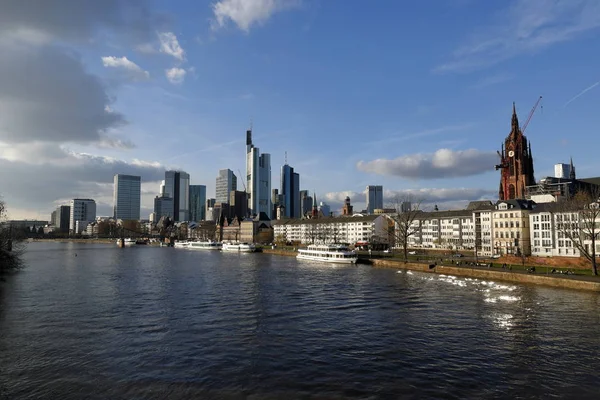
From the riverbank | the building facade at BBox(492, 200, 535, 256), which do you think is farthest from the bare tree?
the riverbank

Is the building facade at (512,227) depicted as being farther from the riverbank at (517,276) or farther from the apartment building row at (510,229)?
the riverbank at (517,276)

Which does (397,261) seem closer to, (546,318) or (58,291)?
(546,318)

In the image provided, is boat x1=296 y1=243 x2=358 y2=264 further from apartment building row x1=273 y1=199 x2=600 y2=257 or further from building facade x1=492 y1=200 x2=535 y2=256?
building facade x1=492 y1=200 x2=535 y2=256

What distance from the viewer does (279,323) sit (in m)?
43.5

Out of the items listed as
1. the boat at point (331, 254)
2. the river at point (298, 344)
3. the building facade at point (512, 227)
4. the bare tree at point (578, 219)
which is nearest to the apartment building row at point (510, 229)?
the building facade at point (512, 227)

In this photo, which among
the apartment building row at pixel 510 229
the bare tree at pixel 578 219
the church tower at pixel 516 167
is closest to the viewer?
the bare tree at pixel 578 219

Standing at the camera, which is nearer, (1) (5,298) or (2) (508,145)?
(1) (5,298)

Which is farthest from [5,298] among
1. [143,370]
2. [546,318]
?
[546,318]

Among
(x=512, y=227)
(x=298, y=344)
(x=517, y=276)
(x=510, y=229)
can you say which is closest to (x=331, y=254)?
(x=510, y=229)

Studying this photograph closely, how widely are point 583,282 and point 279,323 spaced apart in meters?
51.4

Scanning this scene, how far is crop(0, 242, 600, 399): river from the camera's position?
26.3 meters

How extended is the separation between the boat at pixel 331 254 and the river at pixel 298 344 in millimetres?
61493

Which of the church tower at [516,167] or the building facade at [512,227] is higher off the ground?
the church tower at [516,167]

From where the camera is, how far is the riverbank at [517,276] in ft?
209
